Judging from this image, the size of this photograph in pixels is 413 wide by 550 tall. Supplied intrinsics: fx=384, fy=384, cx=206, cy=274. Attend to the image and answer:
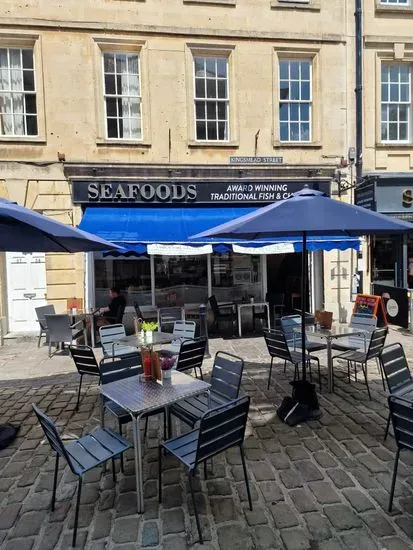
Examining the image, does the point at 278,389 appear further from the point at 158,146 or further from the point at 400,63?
the point at 400,63

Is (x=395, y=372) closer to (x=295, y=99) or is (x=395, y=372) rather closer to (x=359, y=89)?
(x=295, y=99)

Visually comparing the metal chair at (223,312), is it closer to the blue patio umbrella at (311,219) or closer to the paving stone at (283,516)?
the blue patio umbrella at (311,219)

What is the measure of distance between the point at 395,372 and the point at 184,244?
5418 millimetres

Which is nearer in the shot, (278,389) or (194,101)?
(278,389)

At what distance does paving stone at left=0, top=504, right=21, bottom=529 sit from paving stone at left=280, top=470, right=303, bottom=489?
2293mm

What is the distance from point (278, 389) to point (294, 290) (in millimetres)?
6133

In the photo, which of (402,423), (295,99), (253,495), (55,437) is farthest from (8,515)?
(295,99)

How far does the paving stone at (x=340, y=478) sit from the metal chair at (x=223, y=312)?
20.4 ft

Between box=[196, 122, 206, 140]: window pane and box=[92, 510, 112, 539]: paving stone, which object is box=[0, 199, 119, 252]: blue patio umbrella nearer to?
box=[92, 510, 112, 539]: paving stone

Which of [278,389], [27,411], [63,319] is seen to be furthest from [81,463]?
[63,319]

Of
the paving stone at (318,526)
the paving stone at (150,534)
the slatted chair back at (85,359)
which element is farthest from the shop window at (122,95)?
the paving stone at (318,526)

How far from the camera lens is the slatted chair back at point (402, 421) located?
2928 millimetres

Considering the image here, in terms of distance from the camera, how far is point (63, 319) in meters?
7.86

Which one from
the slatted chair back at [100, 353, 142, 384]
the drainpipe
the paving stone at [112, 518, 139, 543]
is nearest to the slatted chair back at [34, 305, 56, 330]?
the slatted chair back at [100, 353, 142, 384]
